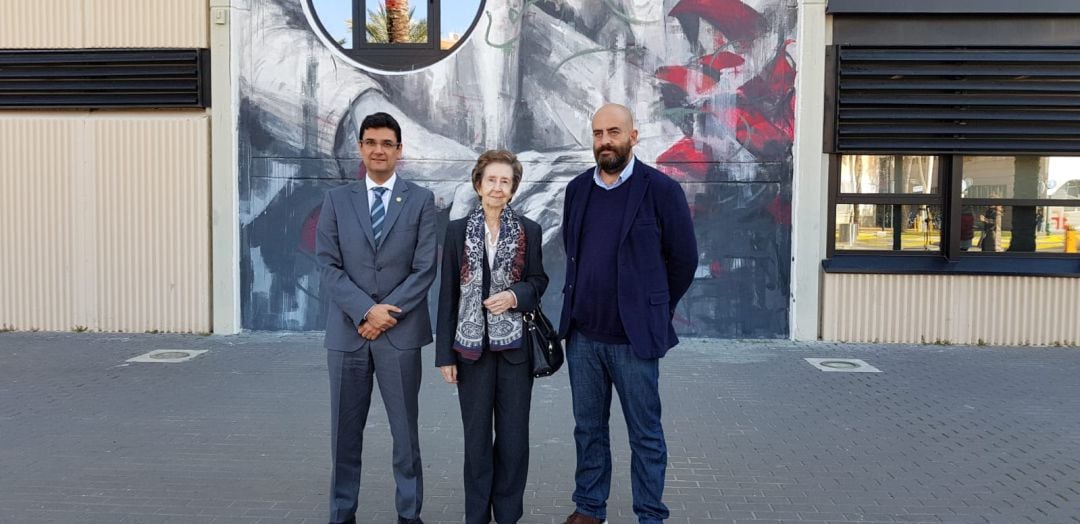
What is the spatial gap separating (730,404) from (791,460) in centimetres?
136

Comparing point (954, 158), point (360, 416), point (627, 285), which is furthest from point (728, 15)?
point (360, 416)

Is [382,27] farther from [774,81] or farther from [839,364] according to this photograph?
[839,364]

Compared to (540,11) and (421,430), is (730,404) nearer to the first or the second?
(421,430)

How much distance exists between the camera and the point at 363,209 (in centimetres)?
383

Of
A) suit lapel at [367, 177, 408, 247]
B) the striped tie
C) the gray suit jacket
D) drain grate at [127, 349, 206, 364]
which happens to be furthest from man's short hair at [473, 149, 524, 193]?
drain grate at [127, 349, 206, 364]

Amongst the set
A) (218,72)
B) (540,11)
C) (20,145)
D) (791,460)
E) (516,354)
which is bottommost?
(791,460)

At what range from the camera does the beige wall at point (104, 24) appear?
909cm

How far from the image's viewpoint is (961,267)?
8.87 metres

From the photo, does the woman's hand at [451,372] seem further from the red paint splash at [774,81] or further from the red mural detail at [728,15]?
the red mural detail at [728,15]

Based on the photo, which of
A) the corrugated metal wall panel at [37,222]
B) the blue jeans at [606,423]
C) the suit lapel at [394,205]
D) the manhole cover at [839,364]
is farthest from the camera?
the corrugated metal wall panel at [37,222]

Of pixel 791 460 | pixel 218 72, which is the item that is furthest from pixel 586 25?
pixel 791 460

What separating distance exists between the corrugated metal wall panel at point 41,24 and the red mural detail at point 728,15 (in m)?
6.92

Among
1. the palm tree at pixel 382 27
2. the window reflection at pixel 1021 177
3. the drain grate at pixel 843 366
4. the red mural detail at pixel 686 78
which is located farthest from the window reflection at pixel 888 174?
the palm tree at pixel 382 27

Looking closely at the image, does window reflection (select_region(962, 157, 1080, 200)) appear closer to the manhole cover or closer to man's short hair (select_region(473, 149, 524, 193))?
the manhole cover
